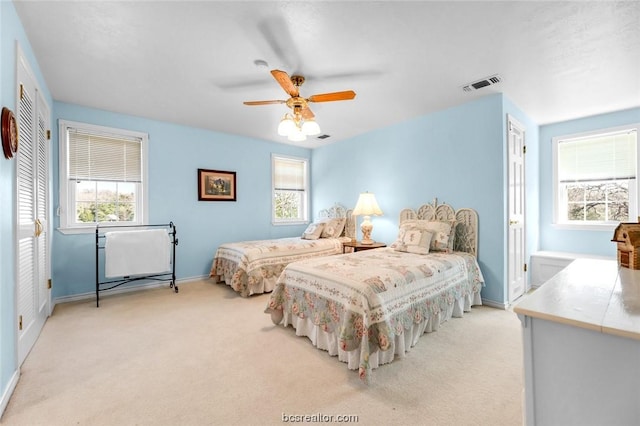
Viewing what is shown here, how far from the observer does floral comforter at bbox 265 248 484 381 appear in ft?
6.61

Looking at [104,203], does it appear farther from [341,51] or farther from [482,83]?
[482,83]

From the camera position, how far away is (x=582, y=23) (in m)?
2.07

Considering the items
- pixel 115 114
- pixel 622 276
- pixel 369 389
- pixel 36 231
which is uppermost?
pixel 115 114

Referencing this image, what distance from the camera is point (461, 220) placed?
3.70 meters

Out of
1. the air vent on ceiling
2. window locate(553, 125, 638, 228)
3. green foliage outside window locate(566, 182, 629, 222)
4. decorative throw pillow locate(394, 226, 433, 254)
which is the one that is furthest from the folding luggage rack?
green foliage outside window locate(566, 182, 629, 222)

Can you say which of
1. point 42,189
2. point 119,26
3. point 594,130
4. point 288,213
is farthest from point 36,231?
point 594,130

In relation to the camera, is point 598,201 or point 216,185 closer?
point 598,201

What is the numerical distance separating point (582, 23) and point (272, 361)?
133 inches

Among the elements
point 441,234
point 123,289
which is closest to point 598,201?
point 441,234

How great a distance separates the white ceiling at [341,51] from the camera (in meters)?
1.97

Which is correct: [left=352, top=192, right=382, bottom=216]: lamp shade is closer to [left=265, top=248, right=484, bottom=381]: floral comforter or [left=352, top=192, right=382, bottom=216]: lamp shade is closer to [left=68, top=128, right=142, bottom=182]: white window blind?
[left=265, top=248, right=484, bottom=381]: floral comforter

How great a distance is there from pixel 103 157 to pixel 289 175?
3064 mm

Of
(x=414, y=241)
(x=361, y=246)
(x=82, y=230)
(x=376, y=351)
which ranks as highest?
(x=82, y=230)

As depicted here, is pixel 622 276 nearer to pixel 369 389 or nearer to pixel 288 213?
pixel 369 389
